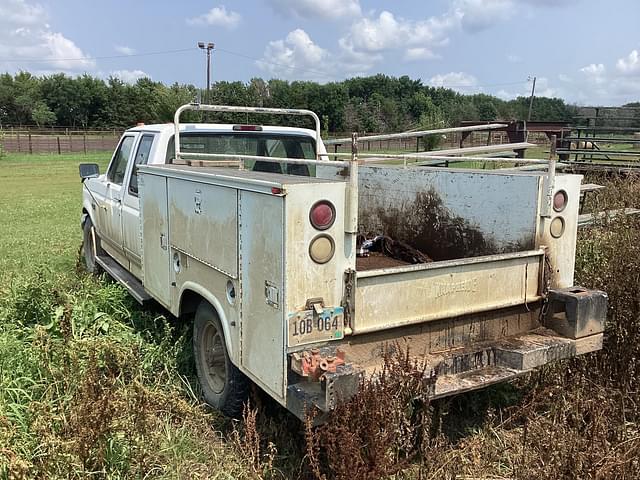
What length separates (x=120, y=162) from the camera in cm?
602

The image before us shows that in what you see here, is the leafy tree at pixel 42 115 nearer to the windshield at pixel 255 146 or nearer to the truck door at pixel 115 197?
the truck door at pixel 115 197

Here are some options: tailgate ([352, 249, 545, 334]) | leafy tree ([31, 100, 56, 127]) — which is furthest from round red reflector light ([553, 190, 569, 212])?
leafy tree ([31, 100, 56, 127])

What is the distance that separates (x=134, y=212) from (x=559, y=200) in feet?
11.2

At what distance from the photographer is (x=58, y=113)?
87750 mm

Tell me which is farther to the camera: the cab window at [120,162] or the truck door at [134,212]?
the cab window at [120,162]

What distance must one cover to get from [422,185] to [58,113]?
93538 mm

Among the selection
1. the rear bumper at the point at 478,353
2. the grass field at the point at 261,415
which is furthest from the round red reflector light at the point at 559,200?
the grass field at the point at 261,415

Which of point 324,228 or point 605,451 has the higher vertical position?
point 324,228

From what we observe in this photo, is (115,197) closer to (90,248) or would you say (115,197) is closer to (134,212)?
(134,212)

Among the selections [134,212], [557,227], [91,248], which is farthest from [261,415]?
[91,248]

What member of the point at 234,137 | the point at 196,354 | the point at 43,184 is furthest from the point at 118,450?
the point at 43,184

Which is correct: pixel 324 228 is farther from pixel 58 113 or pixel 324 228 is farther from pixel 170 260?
pixel 58 113

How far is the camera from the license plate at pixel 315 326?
9.27 ft

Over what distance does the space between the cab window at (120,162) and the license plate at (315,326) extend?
140 inches
